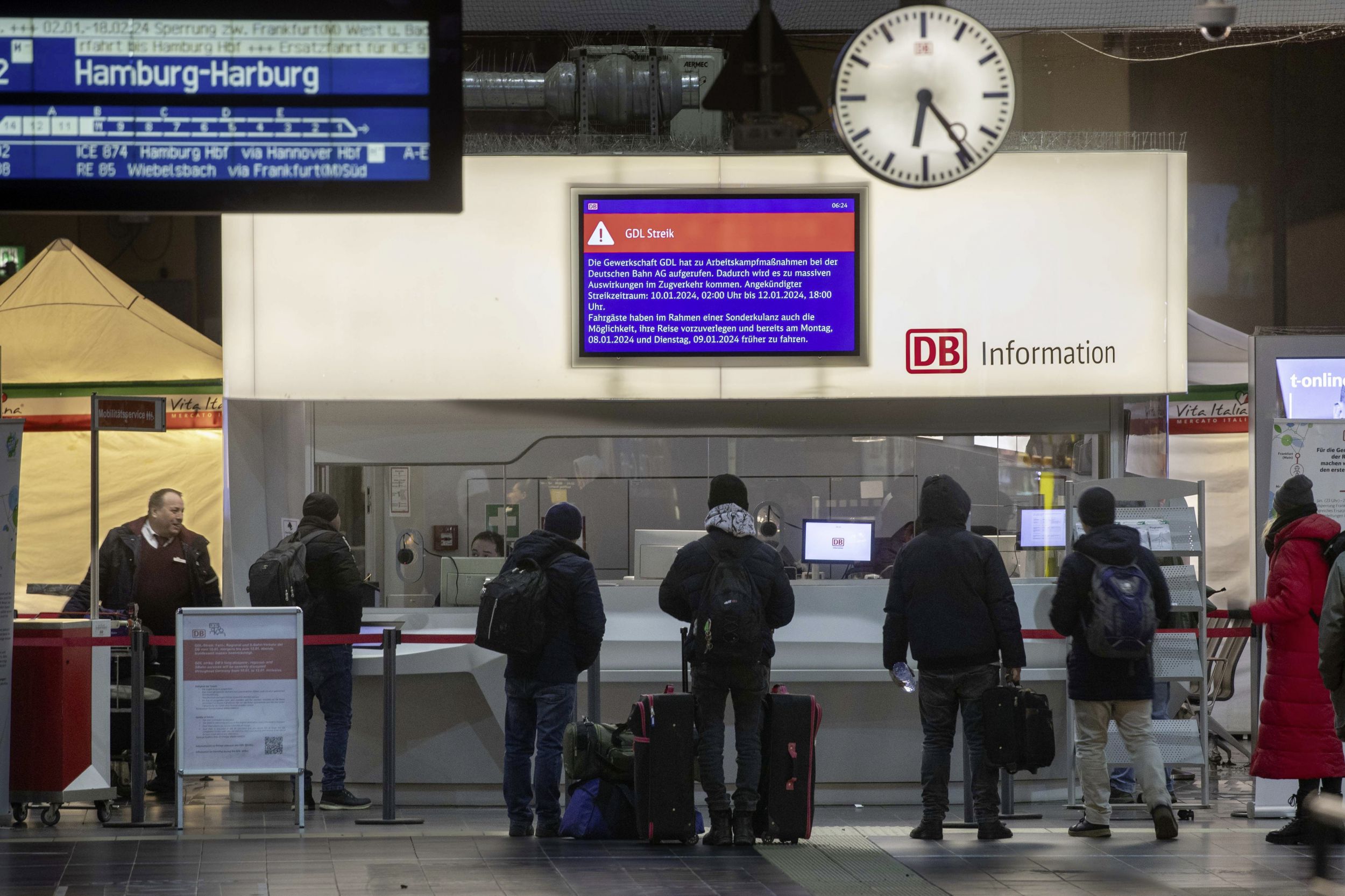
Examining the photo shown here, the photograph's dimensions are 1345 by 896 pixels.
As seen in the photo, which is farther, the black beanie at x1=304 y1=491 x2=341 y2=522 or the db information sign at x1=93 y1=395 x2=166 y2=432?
the black beanie at x1=304 y1=491 x2=341 y2=522

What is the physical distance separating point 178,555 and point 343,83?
5.31 metres

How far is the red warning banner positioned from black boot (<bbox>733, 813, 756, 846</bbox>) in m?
3.29

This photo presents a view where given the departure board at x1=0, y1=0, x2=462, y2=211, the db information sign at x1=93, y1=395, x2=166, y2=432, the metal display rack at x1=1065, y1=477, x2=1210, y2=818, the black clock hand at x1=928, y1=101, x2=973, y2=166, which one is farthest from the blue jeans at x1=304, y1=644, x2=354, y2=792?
the black clock hand at x1=928, y1=101, x2=973, y2=166

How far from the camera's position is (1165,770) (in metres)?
7.85

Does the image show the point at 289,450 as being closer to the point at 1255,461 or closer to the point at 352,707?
the point at 352,707

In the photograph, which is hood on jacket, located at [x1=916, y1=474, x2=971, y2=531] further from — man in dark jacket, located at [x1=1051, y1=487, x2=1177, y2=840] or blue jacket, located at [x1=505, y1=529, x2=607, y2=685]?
blue jacket, located at [x1=505, y1=529, x2=607, y2=685]

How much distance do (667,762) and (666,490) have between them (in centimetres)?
442

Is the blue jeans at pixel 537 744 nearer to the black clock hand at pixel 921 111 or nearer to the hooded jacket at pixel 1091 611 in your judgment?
the hooded jacket at pixel 1091 611

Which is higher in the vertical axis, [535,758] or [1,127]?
[1,127]

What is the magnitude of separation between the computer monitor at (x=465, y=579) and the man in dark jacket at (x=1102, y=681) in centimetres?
326

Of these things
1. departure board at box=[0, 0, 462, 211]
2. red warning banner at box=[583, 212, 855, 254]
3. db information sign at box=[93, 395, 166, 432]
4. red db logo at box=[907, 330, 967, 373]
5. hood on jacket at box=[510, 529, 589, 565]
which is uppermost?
red warning banner at box=[583, 212, 855, 254]

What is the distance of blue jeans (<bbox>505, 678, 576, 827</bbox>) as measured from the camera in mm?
6961

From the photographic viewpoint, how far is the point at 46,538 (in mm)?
11516

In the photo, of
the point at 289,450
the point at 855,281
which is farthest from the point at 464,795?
the point at 855,281
